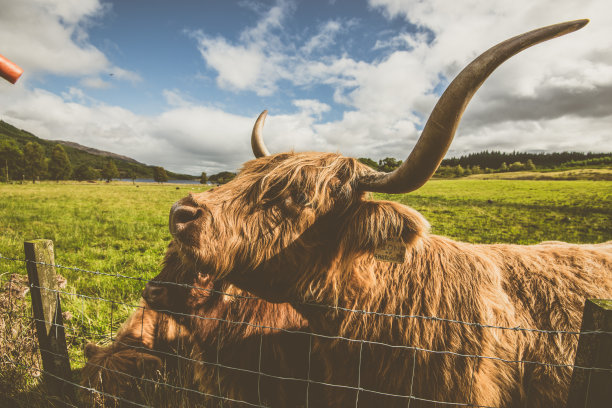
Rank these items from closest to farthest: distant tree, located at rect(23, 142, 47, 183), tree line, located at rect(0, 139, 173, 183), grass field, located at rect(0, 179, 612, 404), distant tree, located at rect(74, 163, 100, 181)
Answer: grass field, located at rect(0, 179, 612, 404) < tree line, located at rect(0, 139, 173, 183) < distant tree, located at rect(23, 142, 47, 183) < distant tree, located at rect(74, 163, 100, 181)

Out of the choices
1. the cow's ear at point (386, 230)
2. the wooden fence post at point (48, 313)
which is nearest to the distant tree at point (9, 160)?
the wooden fence post at point (48, 313)

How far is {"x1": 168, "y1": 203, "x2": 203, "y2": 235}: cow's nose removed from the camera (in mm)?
2016

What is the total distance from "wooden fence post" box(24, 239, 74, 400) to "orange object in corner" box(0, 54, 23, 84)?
1.33 m

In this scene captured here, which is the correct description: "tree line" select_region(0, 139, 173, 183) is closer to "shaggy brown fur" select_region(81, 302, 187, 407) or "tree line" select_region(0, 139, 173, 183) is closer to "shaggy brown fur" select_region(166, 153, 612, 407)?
"shaggy brown fur" select_region(81, 302, 187, 407)

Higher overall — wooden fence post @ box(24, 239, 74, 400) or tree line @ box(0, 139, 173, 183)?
tree line @ box(0, 139, 173, 183)

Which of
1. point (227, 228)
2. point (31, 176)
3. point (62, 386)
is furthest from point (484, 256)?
point (31, 176)

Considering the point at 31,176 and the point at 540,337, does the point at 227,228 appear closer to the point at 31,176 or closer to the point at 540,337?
the point at 540,337

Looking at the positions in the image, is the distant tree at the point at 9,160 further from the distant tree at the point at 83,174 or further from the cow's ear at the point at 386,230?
the cow's ear at the point at 386,230

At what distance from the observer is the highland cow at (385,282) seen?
6.88 ft

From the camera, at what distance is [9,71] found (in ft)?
6.34

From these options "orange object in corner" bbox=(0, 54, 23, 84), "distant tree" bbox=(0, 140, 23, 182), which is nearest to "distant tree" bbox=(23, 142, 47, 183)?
"distant tree" bbox=(0, 140, 23, 182)

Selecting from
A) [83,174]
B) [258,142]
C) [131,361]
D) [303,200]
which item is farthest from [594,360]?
[83,174]

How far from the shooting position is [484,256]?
2.57 m

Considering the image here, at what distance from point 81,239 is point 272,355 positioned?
375 inches
